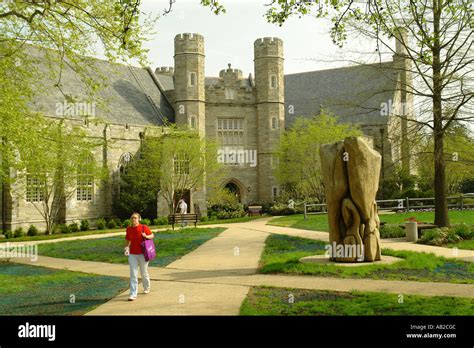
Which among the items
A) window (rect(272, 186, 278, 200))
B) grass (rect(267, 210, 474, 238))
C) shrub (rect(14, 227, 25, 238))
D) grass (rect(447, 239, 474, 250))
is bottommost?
shrub (rect(14, 227, 25, 238))

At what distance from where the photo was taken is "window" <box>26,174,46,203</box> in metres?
27.2

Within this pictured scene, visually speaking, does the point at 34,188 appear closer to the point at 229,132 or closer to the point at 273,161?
the point at 229,132

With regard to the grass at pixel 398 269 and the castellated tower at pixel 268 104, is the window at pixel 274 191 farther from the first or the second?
the grass at pixel 398 269

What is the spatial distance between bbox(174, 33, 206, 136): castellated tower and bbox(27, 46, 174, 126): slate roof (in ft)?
5.70

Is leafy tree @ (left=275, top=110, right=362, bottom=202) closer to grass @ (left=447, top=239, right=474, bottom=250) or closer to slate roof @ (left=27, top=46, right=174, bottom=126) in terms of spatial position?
slate roof @ (left=27, top=46, right=174, bottom=126)

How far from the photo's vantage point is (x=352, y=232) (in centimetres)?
1122

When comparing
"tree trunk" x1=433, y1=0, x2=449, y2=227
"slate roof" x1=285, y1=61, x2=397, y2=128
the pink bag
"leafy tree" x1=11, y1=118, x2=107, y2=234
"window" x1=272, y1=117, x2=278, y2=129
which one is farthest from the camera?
"slate roof" x1=285, y1=61, x2=397, y2=128

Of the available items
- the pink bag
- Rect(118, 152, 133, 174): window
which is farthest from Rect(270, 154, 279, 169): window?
the pink bag

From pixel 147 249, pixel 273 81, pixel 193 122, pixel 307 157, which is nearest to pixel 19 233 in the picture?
pixel 193 122

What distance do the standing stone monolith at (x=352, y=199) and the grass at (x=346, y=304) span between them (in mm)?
3029

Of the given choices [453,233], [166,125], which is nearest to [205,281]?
[453,233]

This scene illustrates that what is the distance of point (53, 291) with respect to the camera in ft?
30.4
